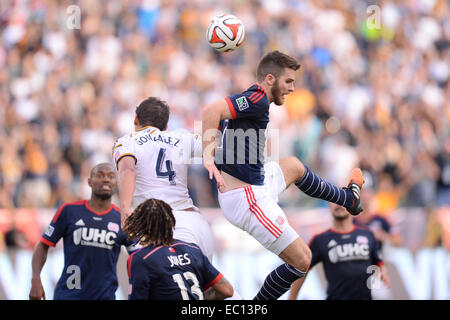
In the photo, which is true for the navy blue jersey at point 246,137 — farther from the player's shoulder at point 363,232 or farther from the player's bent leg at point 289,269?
the player's shoulder at point 363,232

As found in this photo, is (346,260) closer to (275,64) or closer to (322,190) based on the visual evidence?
(322,190)

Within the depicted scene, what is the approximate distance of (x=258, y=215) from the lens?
7.54 metres

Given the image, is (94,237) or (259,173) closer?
(259,173)

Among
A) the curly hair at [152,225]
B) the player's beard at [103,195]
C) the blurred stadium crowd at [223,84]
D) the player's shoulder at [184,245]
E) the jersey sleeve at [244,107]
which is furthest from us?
the blurred stadium crowd at [223,84]

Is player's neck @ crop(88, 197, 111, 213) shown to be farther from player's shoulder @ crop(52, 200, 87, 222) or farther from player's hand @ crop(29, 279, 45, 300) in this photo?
player's hand @ crop(29, 279, 45, 300)

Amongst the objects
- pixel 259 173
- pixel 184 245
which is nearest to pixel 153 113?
pixel 259 173

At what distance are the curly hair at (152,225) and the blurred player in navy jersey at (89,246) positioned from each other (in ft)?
7.31

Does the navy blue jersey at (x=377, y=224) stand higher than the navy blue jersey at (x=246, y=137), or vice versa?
the navy blue jersey at (x=246, y=137)

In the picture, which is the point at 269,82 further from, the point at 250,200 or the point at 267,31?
the point at 267,31

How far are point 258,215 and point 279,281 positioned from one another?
77 cm

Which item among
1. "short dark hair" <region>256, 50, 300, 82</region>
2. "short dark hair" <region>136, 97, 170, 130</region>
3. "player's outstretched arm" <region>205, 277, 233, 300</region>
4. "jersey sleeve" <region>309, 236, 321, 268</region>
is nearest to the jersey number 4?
"short dark hair" <region>136, 97, 170, 130</region>

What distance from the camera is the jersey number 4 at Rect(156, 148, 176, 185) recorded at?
25.6 feet

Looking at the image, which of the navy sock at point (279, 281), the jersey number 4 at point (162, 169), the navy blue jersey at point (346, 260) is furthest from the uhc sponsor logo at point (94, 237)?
the navy blue jersey at point (346, 260)

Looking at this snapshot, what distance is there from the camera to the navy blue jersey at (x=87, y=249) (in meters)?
8.78
